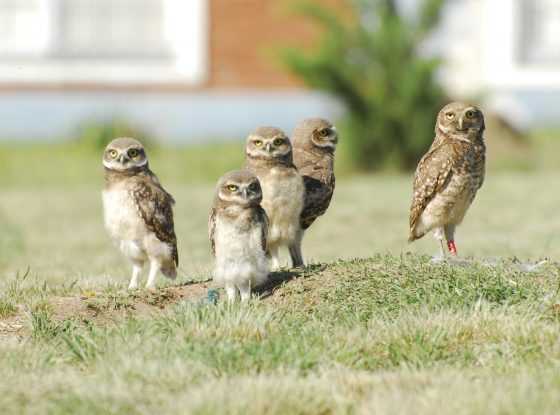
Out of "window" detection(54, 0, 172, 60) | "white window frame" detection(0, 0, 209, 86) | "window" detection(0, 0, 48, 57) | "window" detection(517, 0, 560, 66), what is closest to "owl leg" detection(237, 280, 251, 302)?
"white window frame" detection(0, 0, 209, 86)

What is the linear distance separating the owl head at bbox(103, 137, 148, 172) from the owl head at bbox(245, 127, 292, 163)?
2.33 feet

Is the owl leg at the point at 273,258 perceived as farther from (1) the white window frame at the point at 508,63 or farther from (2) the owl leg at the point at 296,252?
(1) the white window frame at the point at 508,63

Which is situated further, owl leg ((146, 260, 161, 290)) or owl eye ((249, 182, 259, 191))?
owl leg ((146, 260, 161, 290))

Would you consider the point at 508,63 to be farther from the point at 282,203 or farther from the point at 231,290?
the point at 231,290

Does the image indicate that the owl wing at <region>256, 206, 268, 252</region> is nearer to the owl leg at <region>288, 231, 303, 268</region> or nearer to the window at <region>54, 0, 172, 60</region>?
the owl leg at <region>288, 231, 303, 268</region>

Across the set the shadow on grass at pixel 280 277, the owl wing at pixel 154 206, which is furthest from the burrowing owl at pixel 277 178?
the owl wing at pixel 154 206

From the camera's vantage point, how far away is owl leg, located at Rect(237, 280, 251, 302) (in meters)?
7.79

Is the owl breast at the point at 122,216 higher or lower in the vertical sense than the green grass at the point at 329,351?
higher

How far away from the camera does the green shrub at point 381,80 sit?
21734 mm

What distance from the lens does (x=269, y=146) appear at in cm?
829

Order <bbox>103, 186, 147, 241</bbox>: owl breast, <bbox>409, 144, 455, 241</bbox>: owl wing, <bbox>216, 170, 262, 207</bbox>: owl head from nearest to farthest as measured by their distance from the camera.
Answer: <bbox>216, 170, 262, 207</bbox>: owl head, <bbox>103, 186, 147, 241</bbox>: owl breast, <bbox>409, 144, 455, 241</bbox>: owl wing

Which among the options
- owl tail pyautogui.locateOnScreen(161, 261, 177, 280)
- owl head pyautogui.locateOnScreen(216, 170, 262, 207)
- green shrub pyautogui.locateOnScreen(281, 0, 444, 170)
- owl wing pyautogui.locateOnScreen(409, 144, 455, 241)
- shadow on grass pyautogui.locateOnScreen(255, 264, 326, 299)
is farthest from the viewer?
green shrub pyautogui.locateOnScreen(281, 0, 444, 170)

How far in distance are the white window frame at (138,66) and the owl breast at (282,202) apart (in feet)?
59.5

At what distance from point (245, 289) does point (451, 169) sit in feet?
5.74
